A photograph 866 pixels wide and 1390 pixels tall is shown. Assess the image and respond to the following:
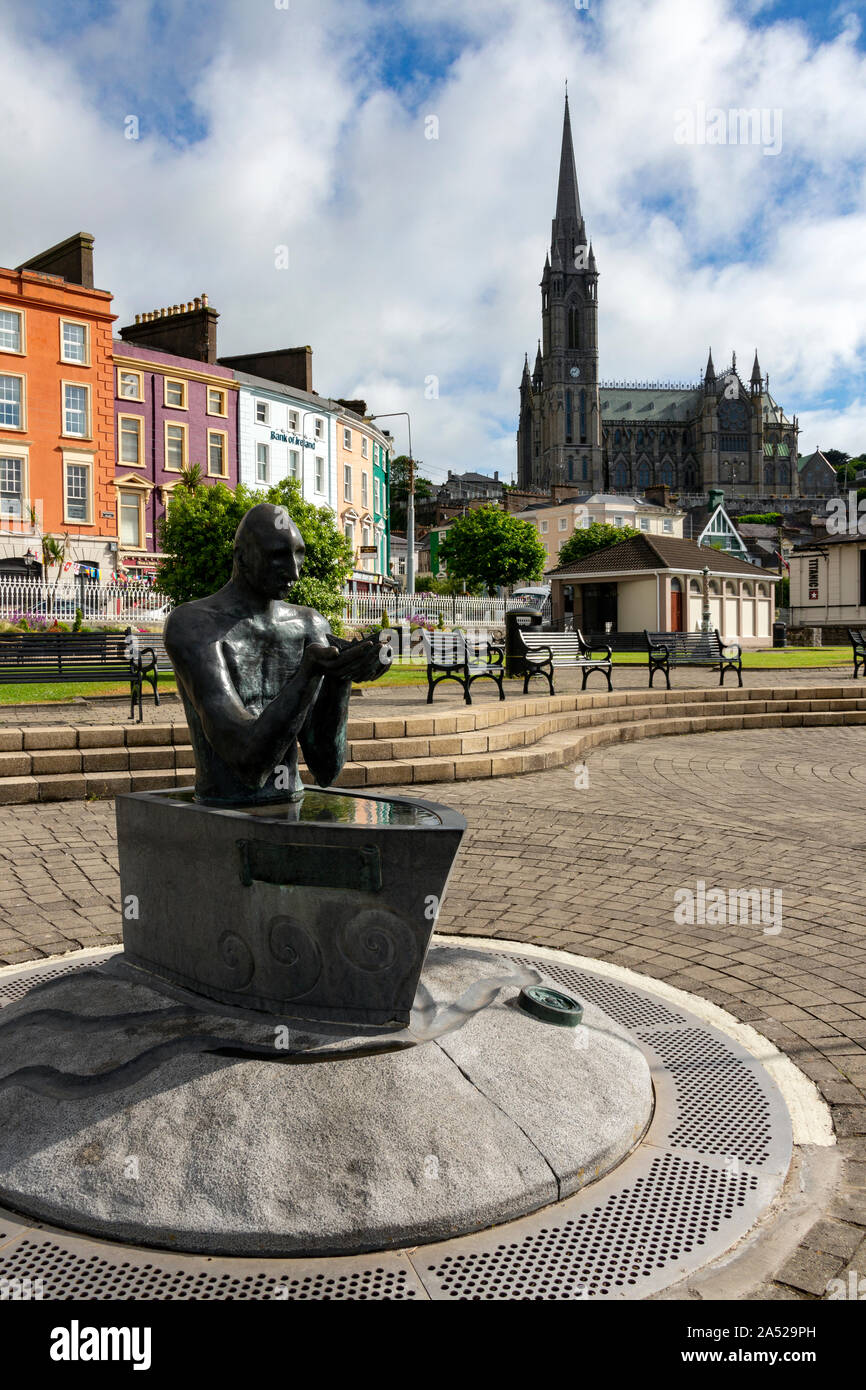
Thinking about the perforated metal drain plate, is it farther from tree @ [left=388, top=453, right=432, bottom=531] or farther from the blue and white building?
tree @ [left=388, top=453, right=432, bottom=531]

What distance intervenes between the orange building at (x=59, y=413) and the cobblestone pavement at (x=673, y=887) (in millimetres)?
27777

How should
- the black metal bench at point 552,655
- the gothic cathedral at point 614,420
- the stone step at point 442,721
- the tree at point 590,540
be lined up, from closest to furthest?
the stone step at point 442,721 < the black metal bench at point 552,655 < the tree at point 590,540 < the gothic cathedral at point 614,420

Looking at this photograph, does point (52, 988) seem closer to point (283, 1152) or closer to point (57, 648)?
point (283, 1152)

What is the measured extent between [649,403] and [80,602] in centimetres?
14351

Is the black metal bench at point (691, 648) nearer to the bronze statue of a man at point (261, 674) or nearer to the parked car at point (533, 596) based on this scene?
the bronze statue of a man at point (261, 674)

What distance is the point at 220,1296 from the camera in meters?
2.43

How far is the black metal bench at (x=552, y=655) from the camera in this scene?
17047 millimetres

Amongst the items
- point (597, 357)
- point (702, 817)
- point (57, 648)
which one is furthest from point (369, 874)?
point (597, 357)

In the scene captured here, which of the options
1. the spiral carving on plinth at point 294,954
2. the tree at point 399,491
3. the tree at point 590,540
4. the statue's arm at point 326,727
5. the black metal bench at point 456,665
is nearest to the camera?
the spiral carving on plinth at point 294,954

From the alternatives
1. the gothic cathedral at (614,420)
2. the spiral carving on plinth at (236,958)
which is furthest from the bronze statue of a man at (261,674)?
the gothic cathedral at (614,420)

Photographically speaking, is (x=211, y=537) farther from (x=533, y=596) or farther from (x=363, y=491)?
(x=533, y=596)

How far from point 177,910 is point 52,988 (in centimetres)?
74

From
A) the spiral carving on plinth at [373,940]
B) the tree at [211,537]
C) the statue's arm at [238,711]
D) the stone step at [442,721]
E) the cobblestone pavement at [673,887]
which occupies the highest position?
the tree at [211,537]

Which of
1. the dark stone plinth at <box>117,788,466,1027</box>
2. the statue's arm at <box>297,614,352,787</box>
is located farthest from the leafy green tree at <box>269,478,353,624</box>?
the dark stone plinth at <box>117,788,466,1027</box>
